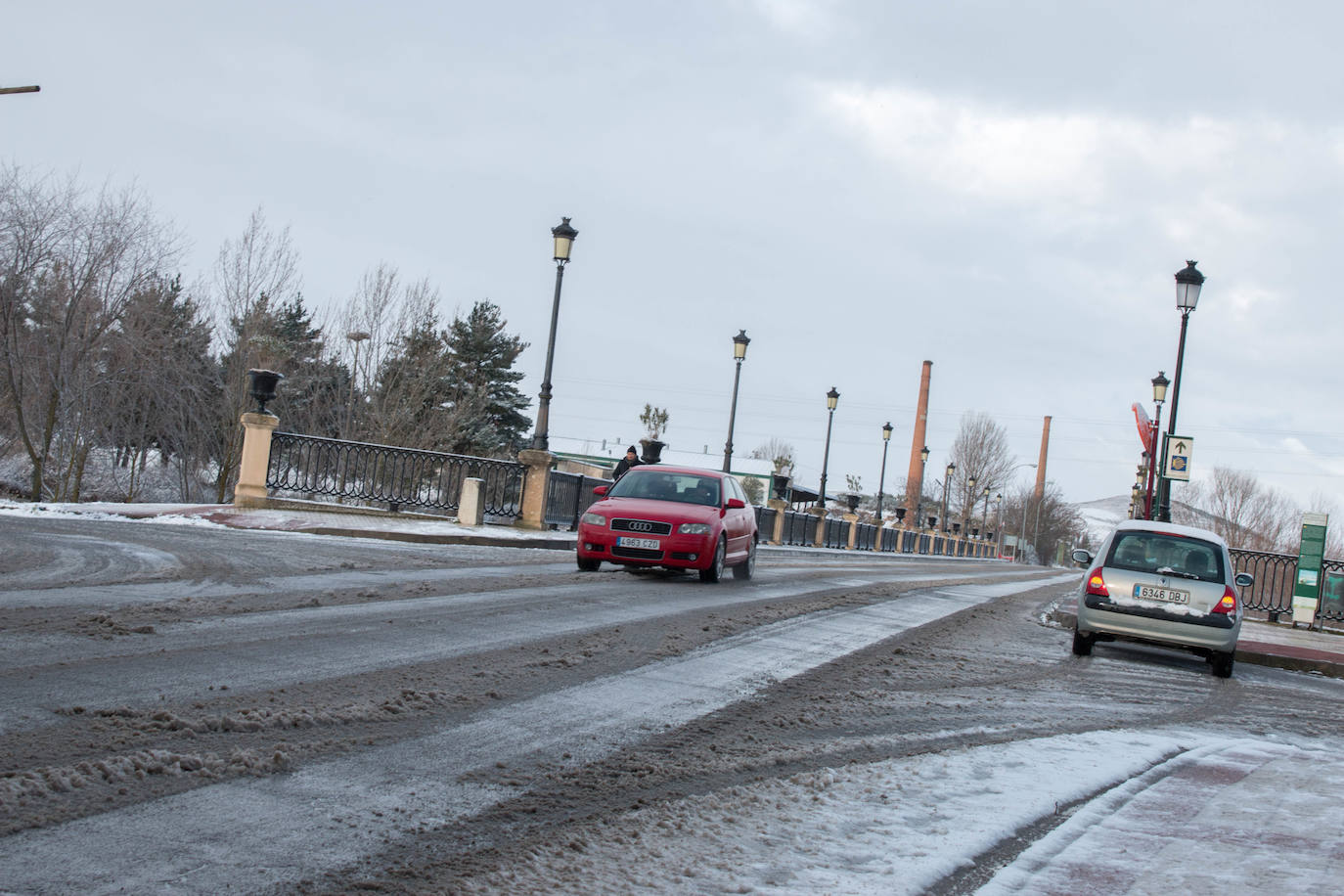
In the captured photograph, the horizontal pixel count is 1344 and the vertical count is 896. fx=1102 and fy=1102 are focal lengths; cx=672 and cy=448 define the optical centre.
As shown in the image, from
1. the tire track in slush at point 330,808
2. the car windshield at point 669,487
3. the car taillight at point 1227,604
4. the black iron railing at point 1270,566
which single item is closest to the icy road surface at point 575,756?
the tire track in slush at point 330,808

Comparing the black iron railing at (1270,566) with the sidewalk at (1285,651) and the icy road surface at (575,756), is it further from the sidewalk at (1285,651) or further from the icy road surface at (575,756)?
the icy road surface at (575,756)

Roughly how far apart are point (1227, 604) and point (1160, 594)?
583mm

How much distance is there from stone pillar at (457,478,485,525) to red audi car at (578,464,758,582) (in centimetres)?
785

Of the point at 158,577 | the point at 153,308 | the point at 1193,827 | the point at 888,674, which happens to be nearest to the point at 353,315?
the point at 153,308

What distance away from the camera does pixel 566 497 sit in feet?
83.9

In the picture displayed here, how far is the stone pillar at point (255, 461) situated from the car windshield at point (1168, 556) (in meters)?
15.6

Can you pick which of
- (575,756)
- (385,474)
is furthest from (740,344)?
(575,756)

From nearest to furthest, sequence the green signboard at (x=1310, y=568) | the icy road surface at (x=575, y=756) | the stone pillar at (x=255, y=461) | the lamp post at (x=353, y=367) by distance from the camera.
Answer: the icy road surface at (x=575, y=756), the stone pillar at (x=255, y=461), the green signboard at (x=1310, y=568), the lamp post at (x=353, y=367)

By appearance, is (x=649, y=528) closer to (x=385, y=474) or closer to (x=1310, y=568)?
(x=385, y=474)

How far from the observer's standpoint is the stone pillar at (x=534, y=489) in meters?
23.6

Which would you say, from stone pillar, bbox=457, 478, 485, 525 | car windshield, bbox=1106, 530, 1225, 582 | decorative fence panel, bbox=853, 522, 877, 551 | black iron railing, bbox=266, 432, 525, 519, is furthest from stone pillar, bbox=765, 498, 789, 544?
car windshield, bbox=1106, 530, 1225, 582

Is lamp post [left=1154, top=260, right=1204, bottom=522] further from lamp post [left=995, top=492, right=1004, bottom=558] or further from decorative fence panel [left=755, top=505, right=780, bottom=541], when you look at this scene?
lamp post [left=995, top=492, right=1004, bottom=558]

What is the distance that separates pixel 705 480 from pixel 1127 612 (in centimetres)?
595

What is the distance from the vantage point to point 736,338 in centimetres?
3466
